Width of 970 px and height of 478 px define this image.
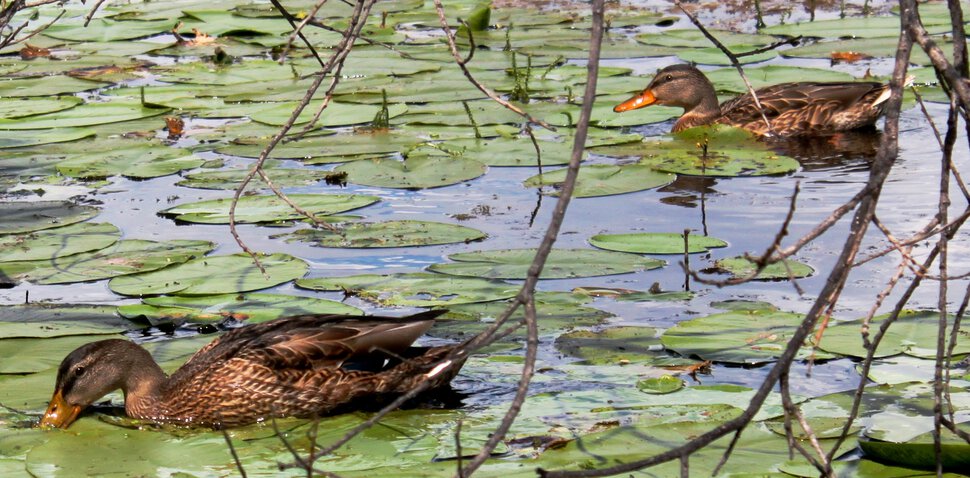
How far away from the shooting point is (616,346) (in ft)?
19.2

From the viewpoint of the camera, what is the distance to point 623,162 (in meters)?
9.44

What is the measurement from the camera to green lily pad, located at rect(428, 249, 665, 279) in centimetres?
675

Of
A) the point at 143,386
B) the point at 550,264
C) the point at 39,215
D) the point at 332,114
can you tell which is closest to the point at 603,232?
the point at 550,264

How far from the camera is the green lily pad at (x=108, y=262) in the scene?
22.8ft

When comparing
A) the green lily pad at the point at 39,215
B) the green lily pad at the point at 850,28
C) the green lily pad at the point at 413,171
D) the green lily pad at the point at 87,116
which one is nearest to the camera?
the green lily pad at the point at 39,215

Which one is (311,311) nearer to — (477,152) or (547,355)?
(547,355)

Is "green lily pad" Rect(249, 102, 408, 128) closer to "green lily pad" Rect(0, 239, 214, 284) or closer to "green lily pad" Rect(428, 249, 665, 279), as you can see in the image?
"green lily pad" Rect(0, 239, 214, 284)

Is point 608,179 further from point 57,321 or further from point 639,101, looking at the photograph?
point 57,321

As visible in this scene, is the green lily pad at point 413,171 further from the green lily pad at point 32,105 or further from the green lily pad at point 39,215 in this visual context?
the green lily pad at point 32,105

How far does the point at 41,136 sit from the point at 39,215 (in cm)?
253

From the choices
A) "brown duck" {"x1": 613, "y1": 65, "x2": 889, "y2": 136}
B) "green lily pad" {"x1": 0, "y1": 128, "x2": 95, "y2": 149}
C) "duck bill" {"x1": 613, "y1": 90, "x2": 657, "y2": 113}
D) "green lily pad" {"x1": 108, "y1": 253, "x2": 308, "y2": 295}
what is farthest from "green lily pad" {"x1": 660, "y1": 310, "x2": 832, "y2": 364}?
"green lily pad" {"x1": 0, "y1": 128, "x2": 95, "y2": 149}

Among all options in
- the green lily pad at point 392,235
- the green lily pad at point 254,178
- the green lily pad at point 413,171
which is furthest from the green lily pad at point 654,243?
the green lily pad at point 254,178

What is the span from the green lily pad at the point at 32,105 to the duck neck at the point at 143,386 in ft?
20.3

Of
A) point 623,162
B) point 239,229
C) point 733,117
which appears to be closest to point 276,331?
point 239,229
